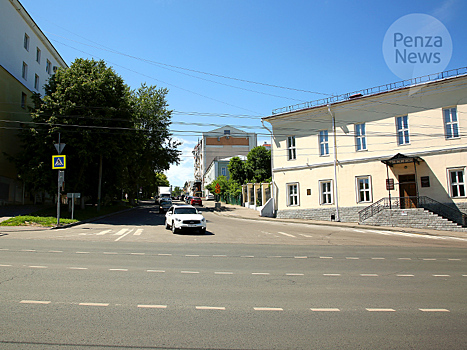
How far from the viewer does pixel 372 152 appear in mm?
27688

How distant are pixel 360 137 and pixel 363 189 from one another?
418 centimetres

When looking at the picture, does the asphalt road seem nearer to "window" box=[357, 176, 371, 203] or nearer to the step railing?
the step railing

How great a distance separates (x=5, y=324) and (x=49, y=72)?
4912 centimetres

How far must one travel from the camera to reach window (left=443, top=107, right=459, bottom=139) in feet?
79.5

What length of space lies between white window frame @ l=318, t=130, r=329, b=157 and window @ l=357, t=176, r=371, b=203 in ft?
11.9

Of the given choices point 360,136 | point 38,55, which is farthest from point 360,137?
point 38,55

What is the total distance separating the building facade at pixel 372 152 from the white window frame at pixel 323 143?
0.28ft

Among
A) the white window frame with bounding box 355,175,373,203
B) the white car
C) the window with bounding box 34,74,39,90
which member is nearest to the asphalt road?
the white car

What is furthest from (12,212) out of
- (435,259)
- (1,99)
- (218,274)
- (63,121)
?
(435,259)

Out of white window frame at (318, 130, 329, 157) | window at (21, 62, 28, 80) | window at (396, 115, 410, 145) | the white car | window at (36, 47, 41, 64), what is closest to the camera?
the white car

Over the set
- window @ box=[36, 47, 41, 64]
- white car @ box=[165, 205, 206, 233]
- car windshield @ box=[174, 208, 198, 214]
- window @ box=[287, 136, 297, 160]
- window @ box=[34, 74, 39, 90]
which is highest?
window @ box=[36, 47, 41, 64]

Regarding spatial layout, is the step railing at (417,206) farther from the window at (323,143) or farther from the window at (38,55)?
the window at (38,55)

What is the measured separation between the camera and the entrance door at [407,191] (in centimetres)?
2524

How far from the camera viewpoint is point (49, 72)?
46.6 metres
